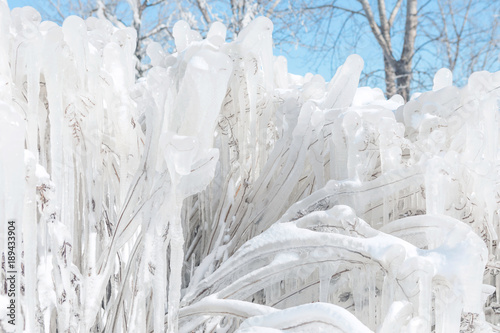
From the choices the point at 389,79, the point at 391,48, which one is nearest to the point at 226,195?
→ the point at 389,79

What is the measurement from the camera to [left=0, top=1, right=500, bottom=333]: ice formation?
1.83 ft

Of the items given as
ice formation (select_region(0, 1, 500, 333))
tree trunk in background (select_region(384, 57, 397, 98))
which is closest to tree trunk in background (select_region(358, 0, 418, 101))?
tree trunk in background (select_region(384, 57, 397, 98))

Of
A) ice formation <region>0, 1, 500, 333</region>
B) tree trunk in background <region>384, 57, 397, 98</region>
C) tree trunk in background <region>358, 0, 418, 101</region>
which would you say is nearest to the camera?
ice formation <region>0, 1, 500, 333</region>

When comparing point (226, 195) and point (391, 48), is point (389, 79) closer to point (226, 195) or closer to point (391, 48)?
point (391, 48)

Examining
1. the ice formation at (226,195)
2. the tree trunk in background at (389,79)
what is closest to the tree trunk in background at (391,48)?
the tree trunk in background at (389,79)

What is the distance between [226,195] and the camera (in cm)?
85

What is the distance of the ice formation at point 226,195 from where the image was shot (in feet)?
1.83

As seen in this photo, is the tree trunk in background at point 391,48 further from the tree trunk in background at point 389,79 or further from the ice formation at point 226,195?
the ice formation at point 226,195

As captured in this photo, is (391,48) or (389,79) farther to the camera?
(391,48)

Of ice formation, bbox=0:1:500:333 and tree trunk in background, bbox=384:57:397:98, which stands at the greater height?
tree trunk in background, bbox=384:57:397:98

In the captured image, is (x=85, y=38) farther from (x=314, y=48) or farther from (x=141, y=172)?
(x=314, y=48)

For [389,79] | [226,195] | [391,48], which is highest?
[391,48]

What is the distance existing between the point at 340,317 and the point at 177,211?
0.64ft

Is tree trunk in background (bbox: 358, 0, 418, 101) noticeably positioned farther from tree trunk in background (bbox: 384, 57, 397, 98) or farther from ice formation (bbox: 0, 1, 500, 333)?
ice formation (bbox: 0, 1, 500, 333)
